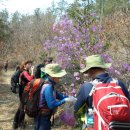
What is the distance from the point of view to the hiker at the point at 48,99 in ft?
14.8

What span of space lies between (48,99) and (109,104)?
149 centimetres

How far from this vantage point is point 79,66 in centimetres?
909

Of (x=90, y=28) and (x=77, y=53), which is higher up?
(x=90, y=28)

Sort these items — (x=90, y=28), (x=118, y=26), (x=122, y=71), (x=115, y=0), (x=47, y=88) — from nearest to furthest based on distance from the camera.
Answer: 1. (x=47, y=88)
2. (x=122, y=71)
3. (x=90, y=28)
4. (x=118, y=26)
5. (x=115, y=0)

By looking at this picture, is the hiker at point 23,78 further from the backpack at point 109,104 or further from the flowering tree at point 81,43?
the backpack at point 109,104

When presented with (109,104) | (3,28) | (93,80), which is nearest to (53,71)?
(93,80)

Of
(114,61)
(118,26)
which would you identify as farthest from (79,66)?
(118,26)

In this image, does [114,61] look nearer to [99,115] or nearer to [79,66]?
[79,66]

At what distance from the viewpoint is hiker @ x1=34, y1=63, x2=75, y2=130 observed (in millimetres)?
4520

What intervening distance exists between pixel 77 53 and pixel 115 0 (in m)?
32.1

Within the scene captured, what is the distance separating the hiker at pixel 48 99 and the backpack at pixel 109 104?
4.06ft

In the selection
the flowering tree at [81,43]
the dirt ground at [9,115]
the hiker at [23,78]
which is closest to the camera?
the hiker at [23,78]

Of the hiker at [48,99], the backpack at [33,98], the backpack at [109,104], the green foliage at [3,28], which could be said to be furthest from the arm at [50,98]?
the green foliage at [3,28]

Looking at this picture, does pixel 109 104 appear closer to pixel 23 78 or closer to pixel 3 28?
pixel 23 78
